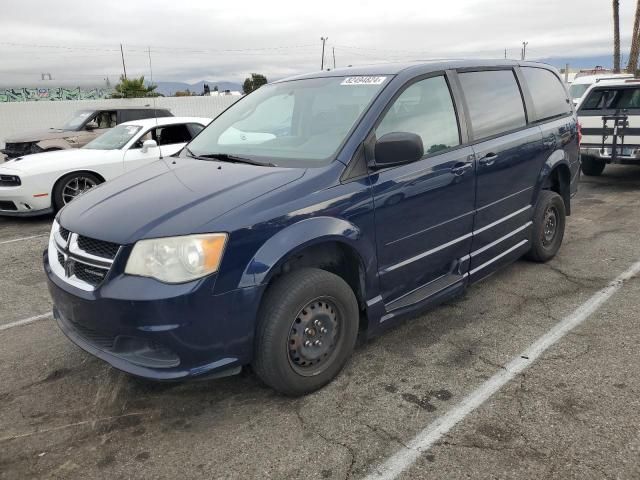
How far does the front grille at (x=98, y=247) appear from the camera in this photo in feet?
8.98

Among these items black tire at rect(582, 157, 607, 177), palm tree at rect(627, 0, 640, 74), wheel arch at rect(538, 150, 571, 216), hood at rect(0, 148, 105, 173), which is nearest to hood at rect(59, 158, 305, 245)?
wheel arch at rect(538, 150, 571, 216)

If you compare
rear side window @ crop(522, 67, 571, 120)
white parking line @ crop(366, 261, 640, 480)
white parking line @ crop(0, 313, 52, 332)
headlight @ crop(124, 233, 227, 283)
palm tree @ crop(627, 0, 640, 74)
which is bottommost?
white parking line @ crop(366, 261, 640, 480)

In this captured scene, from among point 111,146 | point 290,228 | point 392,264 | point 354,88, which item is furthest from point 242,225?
point 111,146

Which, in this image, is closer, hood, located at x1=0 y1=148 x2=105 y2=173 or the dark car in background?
hood, located at x1=0 y1=148 x2=105 y2=173

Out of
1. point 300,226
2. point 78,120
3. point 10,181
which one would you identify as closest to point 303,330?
point 300,226

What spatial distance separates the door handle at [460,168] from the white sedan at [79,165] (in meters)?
4.90

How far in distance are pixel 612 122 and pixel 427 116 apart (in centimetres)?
684

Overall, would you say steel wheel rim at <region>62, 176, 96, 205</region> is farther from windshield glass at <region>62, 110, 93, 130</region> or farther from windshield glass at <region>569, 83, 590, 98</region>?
windshield glass at <region>569, 83, 590, 98</region>

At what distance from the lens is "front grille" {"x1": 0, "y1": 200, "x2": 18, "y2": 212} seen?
25.7 feet

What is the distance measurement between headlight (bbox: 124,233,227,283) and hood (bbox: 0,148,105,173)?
6088 millimetres

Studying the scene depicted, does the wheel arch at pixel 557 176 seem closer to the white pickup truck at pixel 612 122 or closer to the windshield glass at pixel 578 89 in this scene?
the white pickup truck at pixel 612 122

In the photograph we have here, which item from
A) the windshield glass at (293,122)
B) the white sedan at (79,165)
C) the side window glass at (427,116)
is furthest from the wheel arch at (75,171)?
the side window glass at (427,116)

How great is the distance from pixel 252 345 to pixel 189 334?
0.36 m

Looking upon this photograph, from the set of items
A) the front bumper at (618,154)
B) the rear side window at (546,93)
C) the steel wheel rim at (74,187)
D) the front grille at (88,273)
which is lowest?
the front bumper at (618,154)
